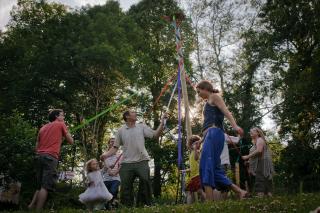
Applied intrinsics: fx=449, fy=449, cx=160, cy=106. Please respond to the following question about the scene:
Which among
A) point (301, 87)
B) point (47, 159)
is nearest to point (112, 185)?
point (47, 159)

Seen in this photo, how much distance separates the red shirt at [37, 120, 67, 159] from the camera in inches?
289

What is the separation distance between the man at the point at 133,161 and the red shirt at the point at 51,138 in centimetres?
113

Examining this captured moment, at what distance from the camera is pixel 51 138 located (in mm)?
7383

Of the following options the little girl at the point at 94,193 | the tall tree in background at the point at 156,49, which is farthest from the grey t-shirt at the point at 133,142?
the tall tree in background at the point at 156,49

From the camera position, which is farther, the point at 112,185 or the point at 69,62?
the point at 69,62

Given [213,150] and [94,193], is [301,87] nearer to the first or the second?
[94,193]

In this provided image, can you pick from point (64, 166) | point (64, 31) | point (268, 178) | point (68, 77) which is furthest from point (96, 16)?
point (268, 178)

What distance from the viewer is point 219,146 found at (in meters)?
6.09

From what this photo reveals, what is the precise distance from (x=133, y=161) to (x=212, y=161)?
237 centimetres

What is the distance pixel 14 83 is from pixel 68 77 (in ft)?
10.7

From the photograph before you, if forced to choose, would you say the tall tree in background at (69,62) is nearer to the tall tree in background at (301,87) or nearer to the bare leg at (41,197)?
the tall tree in background at (301,87)

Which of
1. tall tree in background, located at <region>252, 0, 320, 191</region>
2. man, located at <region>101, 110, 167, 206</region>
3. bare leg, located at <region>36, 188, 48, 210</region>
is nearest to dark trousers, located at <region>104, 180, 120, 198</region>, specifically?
man, located at <region>101, 110, 167, 206</region>

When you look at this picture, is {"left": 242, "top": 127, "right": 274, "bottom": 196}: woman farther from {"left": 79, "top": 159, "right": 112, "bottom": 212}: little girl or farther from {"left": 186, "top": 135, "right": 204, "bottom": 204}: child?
{"left": 79, "top": 159, "right": 112, "bottom": 212}: little girl

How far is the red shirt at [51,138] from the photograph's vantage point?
24.1 ft
